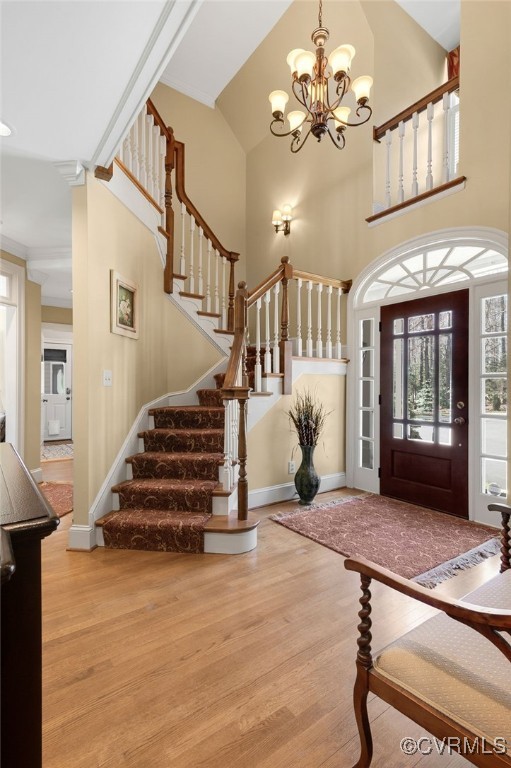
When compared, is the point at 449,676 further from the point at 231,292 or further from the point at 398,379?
the point at 231,292

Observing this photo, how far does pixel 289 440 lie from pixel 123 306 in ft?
6.83

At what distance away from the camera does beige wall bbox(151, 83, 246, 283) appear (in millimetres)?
5391

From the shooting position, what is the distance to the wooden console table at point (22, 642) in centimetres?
68

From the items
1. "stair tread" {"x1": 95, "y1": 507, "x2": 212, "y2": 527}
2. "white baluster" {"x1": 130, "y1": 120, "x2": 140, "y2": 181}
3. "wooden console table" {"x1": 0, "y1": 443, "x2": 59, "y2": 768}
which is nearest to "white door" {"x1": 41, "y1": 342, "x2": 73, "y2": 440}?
"white baluster" {"x1": 130, "y1": 120, "x2": 140, "y2": 181}

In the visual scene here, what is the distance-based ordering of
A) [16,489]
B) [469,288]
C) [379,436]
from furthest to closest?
1. [379,436]
2. [469,288]
3. [16,489]

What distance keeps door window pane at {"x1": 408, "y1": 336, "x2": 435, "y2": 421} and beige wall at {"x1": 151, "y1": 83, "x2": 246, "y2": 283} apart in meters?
3.35

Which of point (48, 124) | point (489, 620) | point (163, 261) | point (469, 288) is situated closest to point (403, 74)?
point (469, 288)

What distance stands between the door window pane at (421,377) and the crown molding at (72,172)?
323cm

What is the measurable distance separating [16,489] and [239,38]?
629 centimetres

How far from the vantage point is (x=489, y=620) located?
0.88m

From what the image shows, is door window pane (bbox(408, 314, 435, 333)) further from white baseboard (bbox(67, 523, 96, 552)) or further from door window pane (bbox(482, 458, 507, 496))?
white baseboard (bbox(67, 523, 96, 552))

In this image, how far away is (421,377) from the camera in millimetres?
3643

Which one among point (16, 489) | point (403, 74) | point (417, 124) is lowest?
point (16, 489)

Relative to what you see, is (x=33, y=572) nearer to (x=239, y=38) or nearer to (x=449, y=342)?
(x=449, y=342)
